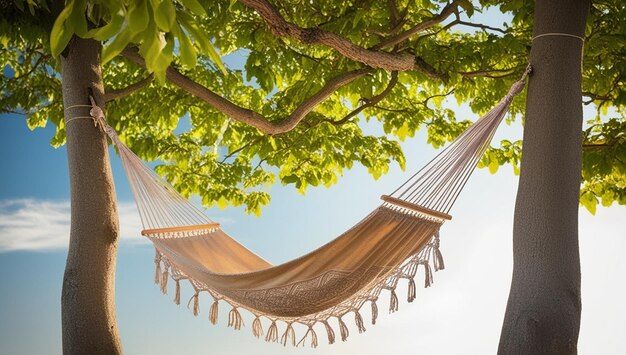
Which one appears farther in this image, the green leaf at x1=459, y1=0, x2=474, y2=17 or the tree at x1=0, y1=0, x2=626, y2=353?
the green leaf at x1=459, y1=0, x2=474, y2=17

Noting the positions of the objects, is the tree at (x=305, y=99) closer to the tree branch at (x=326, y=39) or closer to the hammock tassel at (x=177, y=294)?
the tree branch at (x=326, y=39)

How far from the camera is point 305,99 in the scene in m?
5.32

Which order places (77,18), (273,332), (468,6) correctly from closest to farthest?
(77,18), (273,332), (468,6)

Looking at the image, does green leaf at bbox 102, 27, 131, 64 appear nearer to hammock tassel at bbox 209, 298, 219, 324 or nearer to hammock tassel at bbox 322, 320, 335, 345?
hammock tassel at bbox 322, 320, 335, 345

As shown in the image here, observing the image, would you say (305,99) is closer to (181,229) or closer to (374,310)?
(181,229)

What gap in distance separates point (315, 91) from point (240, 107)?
3.67ft

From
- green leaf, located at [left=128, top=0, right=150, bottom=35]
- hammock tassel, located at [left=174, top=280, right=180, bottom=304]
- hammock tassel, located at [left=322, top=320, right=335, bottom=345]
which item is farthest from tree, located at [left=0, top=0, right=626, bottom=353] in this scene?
hammock tassel, located at [left=322, top=320, right=335, bottom=345]

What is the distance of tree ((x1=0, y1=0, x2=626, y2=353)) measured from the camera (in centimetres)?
285

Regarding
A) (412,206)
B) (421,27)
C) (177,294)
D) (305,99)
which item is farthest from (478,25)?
(177,294)

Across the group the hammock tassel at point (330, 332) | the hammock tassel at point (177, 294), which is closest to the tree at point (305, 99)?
the hammock tassel at point (177, 294)

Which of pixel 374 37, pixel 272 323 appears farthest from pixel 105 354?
pixel 374 37

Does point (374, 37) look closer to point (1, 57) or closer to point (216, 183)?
point (216, 183)

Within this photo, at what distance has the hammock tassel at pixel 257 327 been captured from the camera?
3.57m

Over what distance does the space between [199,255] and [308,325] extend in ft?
2.22
